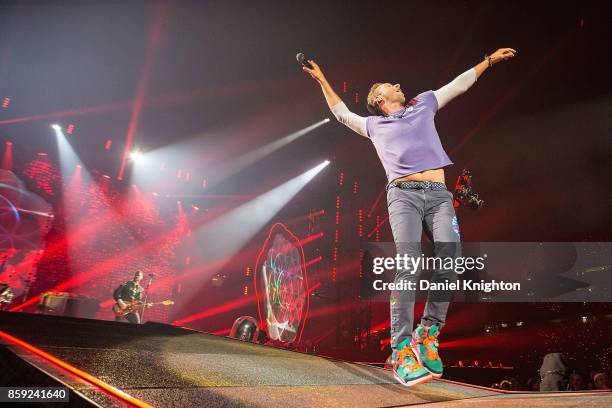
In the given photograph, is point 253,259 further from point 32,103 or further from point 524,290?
point 524,290

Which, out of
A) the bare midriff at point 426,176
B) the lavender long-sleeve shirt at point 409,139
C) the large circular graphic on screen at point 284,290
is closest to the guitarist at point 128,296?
the large circular graphic on screen at point 284,290

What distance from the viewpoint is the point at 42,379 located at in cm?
163

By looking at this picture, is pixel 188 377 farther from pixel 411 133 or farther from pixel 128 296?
pixel 128 296

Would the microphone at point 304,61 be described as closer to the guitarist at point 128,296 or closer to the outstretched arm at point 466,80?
the outstretched arm at point 466,80

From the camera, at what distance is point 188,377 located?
215 centimetres

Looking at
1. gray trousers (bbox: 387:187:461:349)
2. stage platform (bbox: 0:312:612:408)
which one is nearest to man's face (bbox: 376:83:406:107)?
gray trousers (bbox: 387:187:461:349)

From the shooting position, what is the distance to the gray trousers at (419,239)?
2.90m

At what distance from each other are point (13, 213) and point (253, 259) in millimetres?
10304

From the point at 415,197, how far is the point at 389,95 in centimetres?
118

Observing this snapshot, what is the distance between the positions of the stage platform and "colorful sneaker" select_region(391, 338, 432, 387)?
0.44ft

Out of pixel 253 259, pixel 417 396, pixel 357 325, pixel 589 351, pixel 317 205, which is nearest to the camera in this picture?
pixel 417 396

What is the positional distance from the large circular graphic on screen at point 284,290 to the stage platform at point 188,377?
1060 cm

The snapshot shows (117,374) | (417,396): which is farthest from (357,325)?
(117,374)

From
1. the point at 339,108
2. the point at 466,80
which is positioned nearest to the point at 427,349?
the point at 339,108
